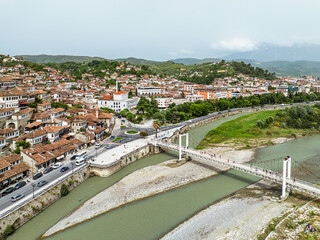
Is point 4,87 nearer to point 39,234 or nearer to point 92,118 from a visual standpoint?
point 92,118

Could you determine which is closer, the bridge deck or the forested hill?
the bridge deck

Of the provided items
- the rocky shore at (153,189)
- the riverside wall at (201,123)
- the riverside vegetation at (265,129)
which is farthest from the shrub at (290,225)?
the riverside wall at (201,123)

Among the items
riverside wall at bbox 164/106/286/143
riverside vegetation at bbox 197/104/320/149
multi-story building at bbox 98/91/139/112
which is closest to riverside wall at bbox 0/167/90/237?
riverside wall at bbox 164/106/286/143

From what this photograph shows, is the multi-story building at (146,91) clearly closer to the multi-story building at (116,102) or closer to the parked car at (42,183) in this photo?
the multi-story building at (116,102)

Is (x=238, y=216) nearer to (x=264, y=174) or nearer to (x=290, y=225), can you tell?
(x=290, y=225)

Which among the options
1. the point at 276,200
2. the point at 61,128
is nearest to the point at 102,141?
the point at 61,128

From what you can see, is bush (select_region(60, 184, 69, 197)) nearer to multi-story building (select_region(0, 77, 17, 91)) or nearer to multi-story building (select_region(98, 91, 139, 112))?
multi-story building (select_region(0, 77, 17, 91))

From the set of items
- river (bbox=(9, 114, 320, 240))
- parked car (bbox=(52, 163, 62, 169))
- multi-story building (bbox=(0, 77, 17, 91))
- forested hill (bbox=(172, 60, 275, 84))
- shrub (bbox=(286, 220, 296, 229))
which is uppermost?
forested hill (bbox=(172, 60, 275, 84))
